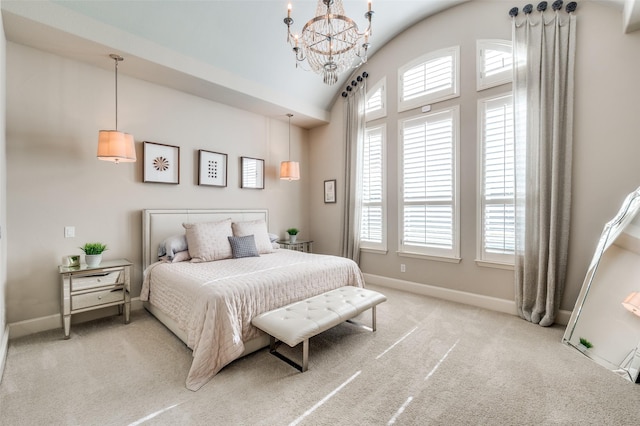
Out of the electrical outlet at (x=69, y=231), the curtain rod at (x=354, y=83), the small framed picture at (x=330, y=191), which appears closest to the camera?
the electrical outlet at (x=69, y=231)

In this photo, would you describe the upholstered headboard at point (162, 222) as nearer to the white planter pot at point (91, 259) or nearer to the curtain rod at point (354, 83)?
the white planter pot at point (91, 259)

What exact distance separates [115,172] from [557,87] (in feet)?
15.9

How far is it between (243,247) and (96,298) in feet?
4.89

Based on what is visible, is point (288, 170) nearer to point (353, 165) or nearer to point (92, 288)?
point (353, 165)

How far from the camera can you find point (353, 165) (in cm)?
473

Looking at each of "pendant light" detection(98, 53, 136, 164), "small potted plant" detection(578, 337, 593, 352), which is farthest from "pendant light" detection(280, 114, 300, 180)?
"small potted plant" detection(578, 337, 593, 352)

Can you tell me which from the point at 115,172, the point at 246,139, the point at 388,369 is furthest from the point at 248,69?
the point at 388,369

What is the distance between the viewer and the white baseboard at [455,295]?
3.30m

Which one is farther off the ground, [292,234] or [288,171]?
[288,171]

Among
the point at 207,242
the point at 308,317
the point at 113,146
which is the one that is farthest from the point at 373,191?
the point at 113,146

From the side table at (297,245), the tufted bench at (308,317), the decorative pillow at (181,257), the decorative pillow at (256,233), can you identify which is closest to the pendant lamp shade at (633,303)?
the tufted bench at (308,317)

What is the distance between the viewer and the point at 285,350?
249 cm

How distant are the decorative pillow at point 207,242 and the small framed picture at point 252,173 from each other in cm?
117

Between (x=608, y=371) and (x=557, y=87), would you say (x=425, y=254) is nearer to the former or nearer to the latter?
(x=608, y=371)
